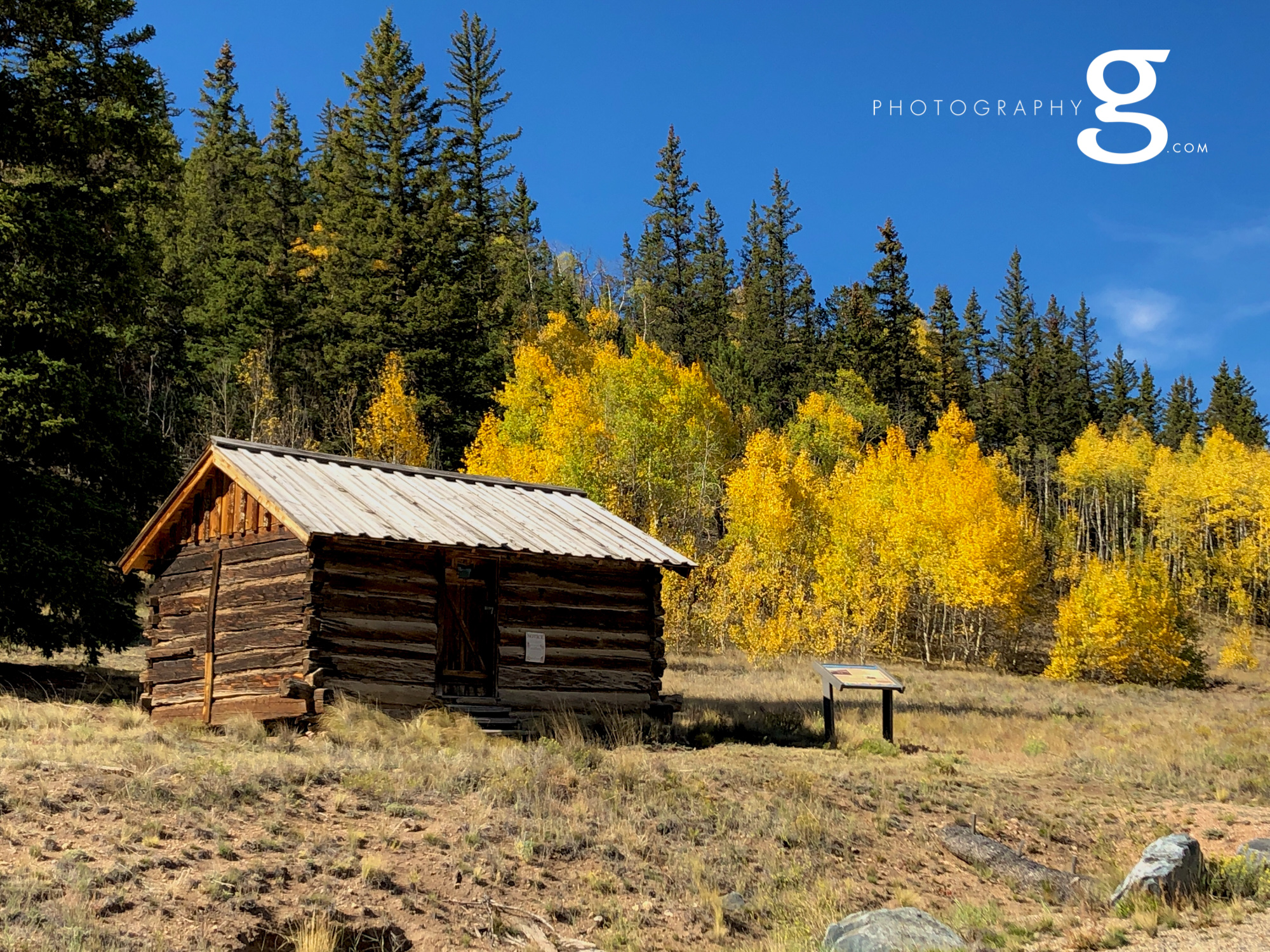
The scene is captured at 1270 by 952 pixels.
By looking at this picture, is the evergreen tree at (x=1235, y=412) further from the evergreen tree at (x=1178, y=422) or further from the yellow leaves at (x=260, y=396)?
the yellow leaves at (x=260, y=396)

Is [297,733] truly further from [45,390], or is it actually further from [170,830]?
[45,390]

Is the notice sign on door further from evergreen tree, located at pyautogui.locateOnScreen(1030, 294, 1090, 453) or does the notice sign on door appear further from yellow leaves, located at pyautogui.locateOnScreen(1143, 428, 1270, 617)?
evergreen tree, located at pyautogui.locateOnScreen(1030, 294, 1090, 453)

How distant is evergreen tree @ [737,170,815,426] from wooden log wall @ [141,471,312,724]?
151 feet

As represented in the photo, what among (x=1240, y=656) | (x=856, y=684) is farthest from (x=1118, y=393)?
(x=856, y=684)

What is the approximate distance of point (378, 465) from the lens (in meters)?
21.0

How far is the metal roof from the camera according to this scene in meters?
16.8

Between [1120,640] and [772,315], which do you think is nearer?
[1120,640]

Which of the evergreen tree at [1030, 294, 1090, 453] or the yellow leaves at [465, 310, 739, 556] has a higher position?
the evergreen tree at [1030, 294, 1090, 453]

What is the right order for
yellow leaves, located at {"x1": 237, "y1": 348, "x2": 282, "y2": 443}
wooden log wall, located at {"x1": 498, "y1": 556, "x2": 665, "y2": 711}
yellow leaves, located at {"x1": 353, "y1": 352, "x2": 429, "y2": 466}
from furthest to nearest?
yellow leaves, located at {"x1": 353, "y1": 352, "x2": 429, "y2": 466}
yellow leaves, located at {"x1": 237, "y1": 348, "x2": 282, "y2": 443}
wooden log wall, located at {"x1": 498, "y1": 556, "x2": 665, "y2": 711}

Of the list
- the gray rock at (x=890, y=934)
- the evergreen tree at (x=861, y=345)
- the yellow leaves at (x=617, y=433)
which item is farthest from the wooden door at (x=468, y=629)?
the evergreen tree at (x=861, y=345)

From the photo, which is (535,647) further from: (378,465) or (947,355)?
(947,355)

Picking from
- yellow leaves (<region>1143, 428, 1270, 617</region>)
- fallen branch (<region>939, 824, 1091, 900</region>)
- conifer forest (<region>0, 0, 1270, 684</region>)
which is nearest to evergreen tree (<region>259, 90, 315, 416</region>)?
conifer forest (<region>0, 0, 1270, 684</region>)

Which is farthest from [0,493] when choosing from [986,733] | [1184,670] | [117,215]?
[1184,670]

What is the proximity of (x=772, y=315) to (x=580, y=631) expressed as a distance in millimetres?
62734
